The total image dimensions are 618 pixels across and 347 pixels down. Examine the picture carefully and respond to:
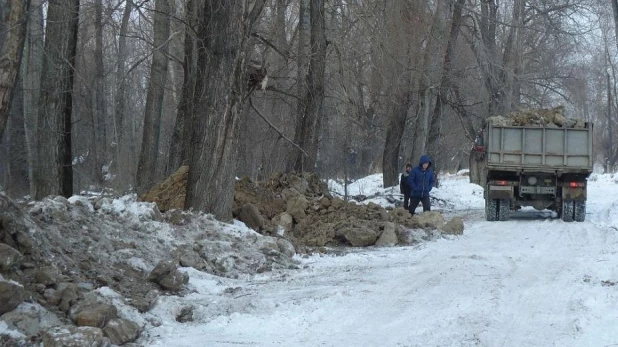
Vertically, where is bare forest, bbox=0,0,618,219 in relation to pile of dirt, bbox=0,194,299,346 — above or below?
above

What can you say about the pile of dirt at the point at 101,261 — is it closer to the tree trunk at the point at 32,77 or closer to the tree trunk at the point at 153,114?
the tree trunk at the point at 32,77

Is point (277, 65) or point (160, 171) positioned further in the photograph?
point (160, 171)

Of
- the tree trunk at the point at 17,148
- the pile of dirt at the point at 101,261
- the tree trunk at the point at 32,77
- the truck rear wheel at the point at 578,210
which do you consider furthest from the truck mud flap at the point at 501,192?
the tree trunk at the point at 17,148

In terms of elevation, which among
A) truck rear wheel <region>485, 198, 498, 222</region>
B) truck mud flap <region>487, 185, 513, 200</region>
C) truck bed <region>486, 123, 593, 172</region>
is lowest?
truck rear wheel <region>485, 198, 498, 222</region>

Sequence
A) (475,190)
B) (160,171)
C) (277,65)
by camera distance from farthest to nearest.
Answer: (475,190) → (160,171) → (277,65)

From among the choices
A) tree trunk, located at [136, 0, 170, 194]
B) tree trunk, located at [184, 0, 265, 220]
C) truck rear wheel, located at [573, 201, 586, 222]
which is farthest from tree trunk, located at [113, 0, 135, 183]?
truck rear wheel, located at [573, 201, 586, 222]

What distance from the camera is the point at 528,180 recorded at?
1706 cm

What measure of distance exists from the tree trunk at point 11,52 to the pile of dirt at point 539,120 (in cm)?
1177

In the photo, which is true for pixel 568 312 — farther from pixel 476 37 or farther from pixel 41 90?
pixel 476 37

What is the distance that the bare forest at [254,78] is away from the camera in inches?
451

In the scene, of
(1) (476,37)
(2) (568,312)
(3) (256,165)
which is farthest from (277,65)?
(2) (568,312)

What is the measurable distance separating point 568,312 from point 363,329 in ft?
6.99

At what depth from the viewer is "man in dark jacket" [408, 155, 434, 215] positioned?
16.6 metres

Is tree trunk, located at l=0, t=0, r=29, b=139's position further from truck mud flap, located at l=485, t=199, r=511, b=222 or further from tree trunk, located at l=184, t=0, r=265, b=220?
truck mud flap, located at l=485, t=199, r=511, b=222
